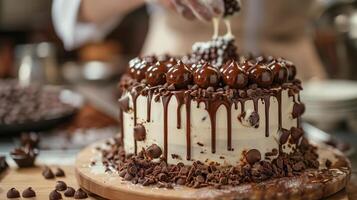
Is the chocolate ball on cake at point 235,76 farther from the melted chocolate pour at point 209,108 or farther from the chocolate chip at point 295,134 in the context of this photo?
the chocolate chip at point 295,134

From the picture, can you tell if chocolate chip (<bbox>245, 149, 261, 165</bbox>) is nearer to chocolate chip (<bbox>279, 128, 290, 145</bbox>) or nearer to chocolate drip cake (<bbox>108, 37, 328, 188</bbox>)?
chocolate drip cake (<bbox>108, 37, 328, 188</bbox>)

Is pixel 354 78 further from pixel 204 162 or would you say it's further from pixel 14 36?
pixel 14 36

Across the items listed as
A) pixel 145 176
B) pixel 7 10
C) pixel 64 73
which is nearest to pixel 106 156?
pixel 145 176

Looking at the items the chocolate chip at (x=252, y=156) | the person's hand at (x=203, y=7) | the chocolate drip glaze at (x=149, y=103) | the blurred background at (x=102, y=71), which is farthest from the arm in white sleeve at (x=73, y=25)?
the chocolate chip at (x=252, y=156)

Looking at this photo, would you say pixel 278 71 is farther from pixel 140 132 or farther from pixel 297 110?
pixel 140 132

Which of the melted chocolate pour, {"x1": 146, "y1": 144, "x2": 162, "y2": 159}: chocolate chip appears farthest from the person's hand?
{"x1": 146, "y1": 144, "x2": 162, "y2": 159}: chocolate chip

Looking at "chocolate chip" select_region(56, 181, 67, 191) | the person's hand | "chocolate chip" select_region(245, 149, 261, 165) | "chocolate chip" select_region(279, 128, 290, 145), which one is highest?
the person's hand
